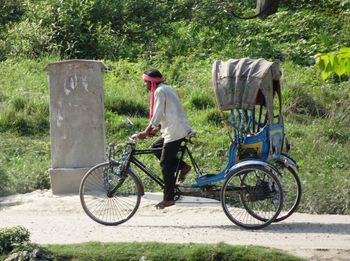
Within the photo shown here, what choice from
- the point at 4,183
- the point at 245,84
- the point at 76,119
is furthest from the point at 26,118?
the point at 245,84

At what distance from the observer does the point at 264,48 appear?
59.3 feet

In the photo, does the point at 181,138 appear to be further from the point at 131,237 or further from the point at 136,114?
the point at 136,114

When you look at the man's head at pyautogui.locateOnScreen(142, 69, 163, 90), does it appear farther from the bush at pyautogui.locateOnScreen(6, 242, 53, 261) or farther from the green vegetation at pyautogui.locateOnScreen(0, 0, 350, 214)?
the bush at pyautogui.locateOnScreen(6, 242, 53, 261)

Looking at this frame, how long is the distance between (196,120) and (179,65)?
2293mm

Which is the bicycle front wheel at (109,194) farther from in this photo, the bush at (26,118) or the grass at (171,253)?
the bush at (26,118)

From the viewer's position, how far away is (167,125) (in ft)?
36.3

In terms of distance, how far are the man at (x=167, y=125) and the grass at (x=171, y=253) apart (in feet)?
4.87

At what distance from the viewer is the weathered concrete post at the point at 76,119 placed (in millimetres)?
12945

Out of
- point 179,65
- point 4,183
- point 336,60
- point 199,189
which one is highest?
point 336,60

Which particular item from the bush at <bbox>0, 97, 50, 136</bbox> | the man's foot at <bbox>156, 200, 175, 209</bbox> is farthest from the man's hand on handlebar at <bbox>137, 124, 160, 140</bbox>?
the bush at <bbox>0, 97, 50, 136</bbox>

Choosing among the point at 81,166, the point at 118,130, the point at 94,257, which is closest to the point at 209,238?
the point at 94,257

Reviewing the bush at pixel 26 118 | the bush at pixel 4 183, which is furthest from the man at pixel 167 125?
the bush at pixel 26 118

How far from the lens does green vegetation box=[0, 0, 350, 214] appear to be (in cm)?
1405

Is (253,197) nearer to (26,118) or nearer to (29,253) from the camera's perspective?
(29,253)
